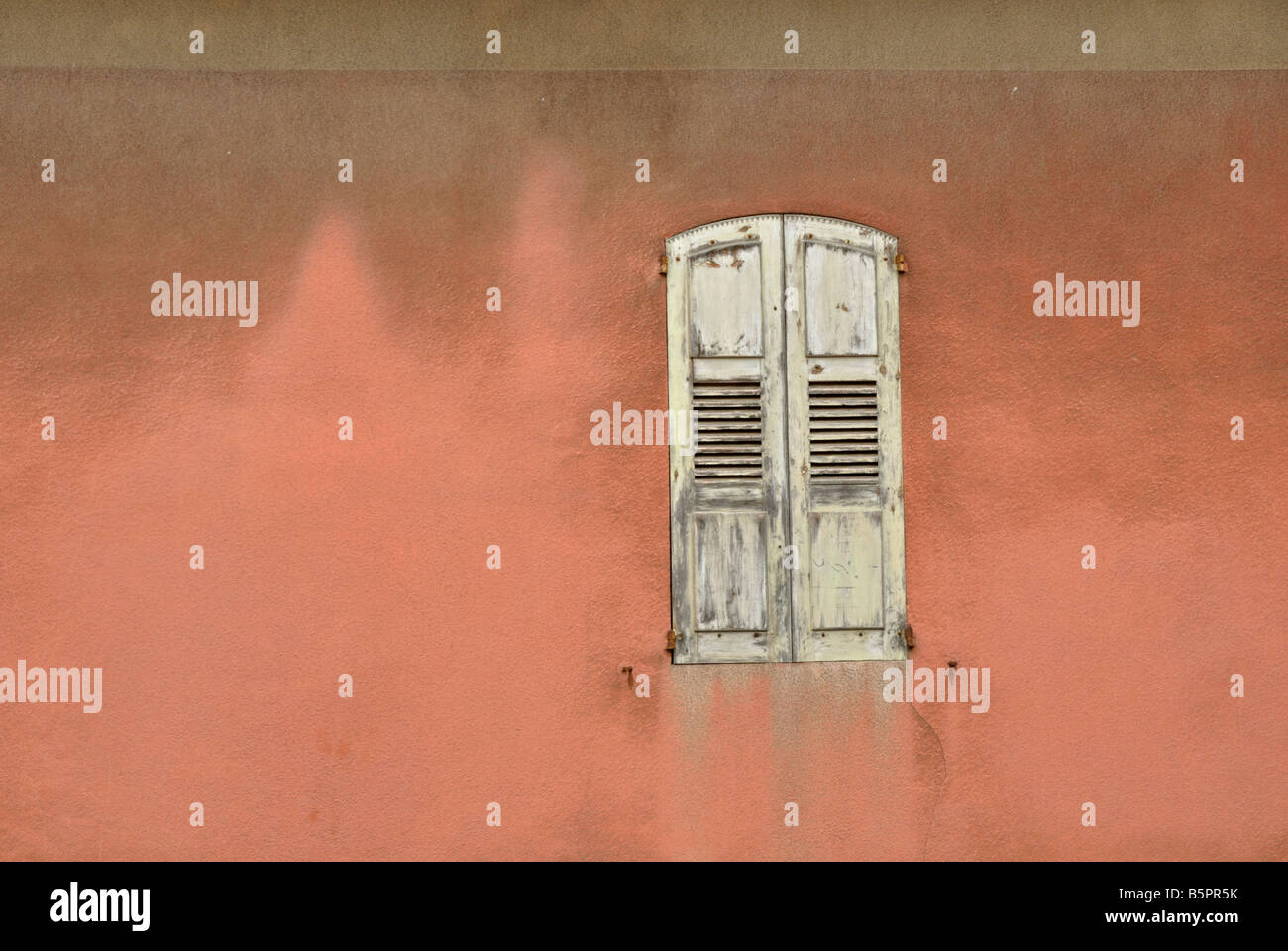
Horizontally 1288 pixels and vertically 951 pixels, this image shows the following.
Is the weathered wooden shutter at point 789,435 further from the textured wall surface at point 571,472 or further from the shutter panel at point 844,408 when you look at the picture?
the textured wall surface at point 571,472

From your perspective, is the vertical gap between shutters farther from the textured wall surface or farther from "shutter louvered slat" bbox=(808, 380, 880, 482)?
the textured wall surface

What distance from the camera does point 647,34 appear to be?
553cm

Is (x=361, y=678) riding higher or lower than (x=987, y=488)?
lower

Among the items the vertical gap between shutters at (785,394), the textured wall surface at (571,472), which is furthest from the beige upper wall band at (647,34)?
the vertical gap between shutters at (785,394)

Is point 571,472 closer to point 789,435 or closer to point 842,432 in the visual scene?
point 789,435

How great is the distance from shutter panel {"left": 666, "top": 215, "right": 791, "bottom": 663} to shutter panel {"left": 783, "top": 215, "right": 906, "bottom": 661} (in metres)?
0.08

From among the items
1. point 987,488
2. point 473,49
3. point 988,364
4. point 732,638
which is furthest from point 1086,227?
point 473,49

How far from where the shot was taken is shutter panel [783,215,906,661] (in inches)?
214

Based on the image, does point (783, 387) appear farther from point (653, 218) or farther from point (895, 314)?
point (653, 218)

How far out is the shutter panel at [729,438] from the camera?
5402 millimetres

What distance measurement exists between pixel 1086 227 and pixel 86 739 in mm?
4839

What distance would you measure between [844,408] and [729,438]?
0.52 meters

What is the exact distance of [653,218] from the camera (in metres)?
5.46

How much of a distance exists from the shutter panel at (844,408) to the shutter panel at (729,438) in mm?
83
